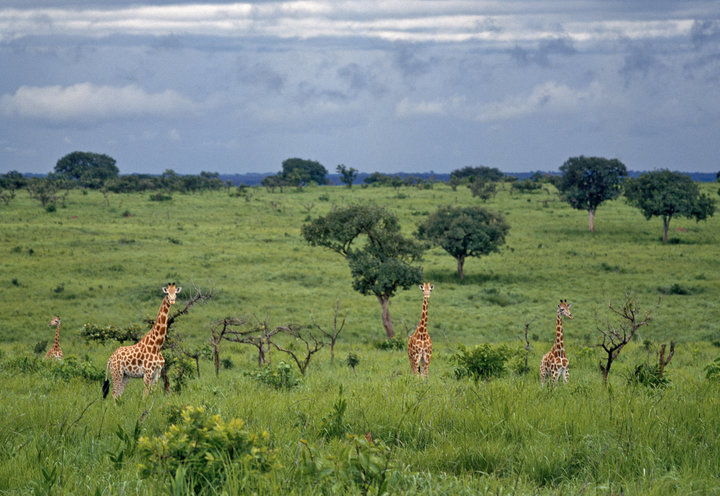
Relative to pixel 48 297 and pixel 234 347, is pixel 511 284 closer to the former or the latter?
pixel 234 347

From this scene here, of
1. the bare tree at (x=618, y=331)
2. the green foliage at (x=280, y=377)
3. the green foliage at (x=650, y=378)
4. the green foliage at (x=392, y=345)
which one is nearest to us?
the bare tree at (x=618, y=331)

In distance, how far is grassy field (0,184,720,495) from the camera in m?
4.79

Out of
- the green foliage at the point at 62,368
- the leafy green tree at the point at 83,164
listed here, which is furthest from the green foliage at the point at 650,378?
the leafy green tree at the point at 83,164

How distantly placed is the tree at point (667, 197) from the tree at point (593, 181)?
3230mm

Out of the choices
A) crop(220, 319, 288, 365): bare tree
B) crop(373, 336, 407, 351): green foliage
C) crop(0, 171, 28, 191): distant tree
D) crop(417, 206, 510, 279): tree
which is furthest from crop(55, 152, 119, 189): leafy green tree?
crop(220, 319, 288, 365): bare tree

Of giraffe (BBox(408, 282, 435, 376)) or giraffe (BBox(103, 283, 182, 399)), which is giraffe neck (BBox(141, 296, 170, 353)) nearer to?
giraffe (BBox(103, 283, 182, 399))

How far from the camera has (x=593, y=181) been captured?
60094 millimetres

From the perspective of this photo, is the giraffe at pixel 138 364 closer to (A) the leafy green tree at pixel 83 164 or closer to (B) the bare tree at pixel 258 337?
(B) the bare tree at pixel 258 337

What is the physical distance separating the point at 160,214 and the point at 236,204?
1108 cm

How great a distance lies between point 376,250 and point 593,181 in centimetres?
4047

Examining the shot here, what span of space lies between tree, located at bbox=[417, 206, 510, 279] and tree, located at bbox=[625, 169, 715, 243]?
1840 cm

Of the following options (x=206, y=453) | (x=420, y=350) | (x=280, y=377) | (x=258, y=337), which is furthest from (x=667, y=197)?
(x=206, y=453)

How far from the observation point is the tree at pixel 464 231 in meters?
40.3

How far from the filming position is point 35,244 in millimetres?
43500
